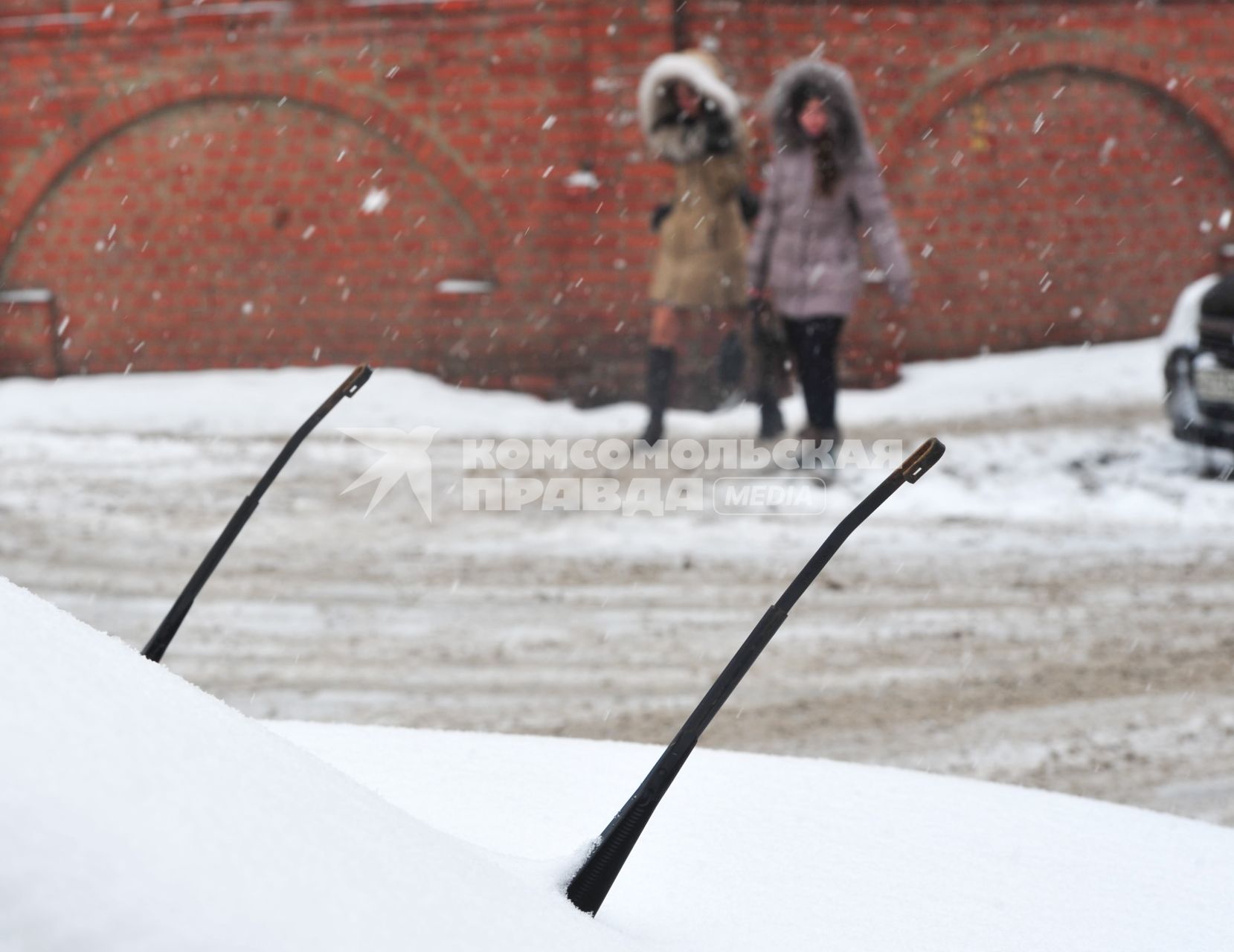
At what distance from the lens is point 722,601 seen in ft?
15.5

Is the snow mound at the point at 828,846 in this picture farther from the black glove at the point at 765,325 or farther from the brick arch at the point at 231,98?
the brick arch at the point at 231,98

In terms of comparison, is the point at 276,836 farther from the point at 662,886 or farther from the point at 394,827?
the point at 662,886

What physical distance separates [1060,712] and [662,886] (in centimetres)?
266

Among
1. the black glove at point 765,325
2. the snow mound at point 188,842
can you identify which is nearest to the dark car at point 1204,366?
the black glove at point 765,325

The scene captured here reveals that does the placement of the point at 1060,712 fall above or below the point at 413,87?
below

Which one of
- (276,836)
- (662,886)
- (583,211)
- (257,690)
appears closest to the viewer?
(276,836)

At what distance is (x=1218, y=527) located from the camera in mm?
5711

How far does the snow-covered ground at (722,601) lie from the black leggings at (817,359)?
16.6 inches

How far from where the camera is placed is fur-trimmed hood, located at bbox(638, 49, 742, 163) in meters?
7.25

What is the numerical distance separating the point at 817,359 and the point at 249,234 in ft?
17.0

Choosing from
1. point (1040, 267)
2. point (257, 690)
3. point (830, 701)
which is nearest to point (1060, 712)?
point (830, 701)

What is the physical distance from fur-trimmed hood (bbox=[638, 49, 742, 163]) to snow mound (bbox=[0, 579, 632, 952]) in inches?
260

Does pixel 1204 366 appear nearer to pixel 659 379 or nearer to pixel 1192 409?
pixel 1192 409

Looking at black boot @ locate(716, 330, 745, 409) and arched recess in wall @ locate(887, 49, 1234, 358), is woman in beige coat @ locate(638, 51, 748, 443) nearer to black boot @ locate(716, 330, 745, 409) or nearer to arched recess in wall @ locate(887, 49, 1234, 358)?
black boot @ locate(716, 330, 745, 409)
